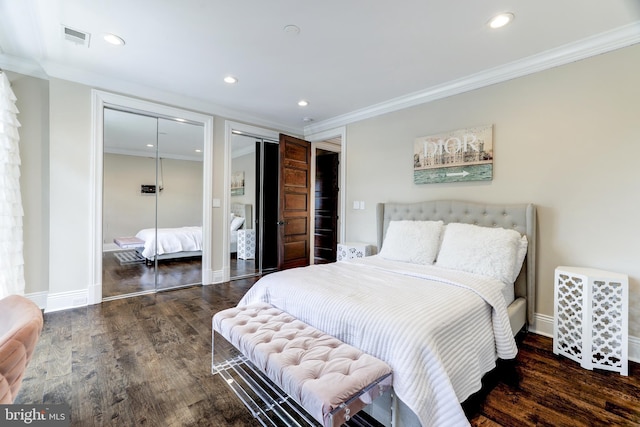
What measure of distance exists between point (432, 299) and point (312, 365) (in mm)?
884

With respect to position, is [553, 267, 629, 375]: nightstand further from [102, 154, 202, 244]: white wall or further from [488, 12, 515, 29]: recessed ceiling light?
[102, 154, 202, 244]: white wall

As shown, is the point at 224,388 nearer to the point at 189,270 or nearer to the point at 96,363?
the point at 96,363

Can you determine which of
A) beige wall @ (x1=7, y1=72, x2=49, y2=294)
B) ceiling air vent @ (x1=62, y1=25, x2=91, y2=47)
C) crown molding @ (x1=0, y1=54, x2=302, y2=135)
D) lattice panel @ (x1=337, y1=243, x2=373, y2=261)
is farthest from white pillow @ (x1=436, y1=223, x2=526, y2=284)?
beige wall @ (x1=7, y1=72, x2=49, y2=294)

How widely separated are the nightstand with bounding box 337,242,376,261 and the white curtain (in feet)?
11.2

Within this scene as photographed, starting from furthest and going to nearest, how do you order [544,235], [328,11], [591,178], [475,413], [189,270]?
[189,270], [544,235], [591,178], [328,11], [475,413]

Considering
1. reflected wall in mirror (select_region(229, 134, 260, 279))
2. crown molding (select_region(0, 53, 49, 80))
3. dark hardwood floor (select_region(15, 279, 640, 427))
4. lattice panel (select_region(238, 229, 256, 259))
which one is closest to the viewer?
dark hardwood floor (select_region(15, 279, 640, 427))

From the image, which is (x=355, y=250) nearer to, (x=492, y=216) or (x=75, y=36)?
(x=492, y=216)

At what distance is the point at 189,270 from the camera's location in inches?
158

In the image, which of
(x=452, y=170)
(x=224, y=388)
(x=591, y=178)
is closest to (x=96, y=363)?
(x=224, y=388)

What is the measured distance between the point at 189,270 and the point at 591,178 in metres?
4.69

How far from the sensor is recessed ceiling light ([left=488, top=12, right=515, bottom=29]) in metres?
2.02

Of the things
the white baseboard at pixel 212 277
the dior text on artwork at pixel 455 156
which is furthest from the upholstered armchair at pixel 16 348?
the dior text on artwork at pixel 455 156

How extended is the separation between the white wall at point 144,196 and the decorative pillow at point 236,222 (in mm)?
513

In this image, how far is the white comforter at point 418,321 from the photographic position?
1.32m
